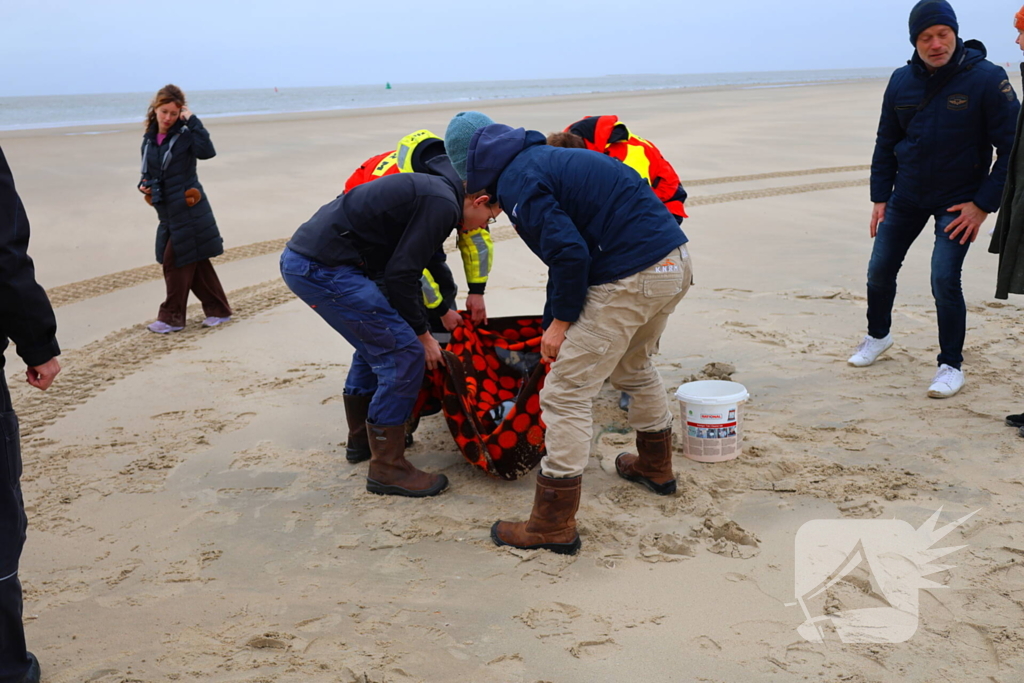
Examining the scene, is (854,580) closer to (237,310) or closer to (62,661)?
(62,661)

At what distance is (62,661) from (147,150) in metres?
4.21

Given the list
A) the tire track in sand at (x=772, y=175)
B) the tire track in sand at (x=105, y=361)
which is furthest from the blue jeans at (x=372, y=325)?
the tire track in sand at (x=772, y=175)

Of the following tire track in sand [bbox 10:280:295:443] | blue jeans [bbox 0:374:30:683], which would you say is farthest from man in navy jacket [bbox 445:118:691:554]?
tire track in sand [bbox 10:280:295:443]

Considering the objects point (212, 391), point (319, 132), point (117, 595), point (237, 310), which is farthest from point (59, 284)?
point (319, 132)

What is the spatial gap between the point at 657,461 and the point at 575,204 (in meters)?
1.17

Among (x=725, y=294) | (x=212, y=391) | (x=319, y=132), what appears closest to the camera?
(x=212, y=391)

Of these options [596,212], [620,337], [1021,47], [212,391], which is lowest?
[212,391]

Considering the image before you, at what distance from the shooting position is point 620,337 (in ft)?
9.49

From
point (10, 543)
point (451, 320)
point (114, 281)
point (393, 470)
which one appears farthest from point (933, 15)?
point (114, 281)

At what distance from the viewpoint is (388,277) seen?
3275mm

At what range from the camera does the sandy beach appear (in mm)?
2434

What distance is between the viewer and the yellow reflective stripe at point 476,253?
391 centimetres

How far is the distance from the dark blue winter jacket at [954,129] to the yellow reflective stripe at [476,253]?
7.31 feet

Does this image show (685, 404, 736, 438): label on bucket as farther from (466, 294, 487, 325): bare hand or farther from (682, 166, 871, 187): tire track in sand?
(682, 166, 871, 187): tire track in sand
